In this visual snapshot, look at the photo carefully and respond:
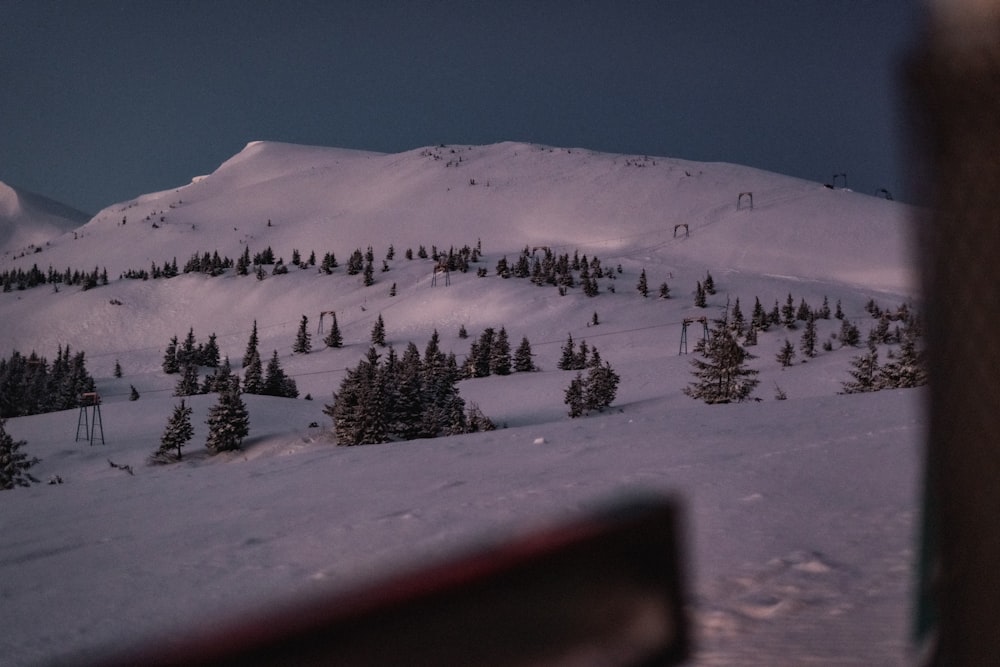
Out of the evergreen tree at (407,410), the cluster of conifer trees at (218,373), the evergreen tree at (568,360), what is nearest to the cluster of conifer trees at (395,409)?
the evergreen tree at (407,410)

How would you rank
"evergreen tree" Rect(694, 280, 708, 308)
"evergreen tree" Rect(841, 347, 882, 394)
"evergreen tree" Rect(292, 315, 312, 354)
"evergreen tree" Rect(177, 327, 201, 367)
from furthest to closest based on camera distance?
"evergreen tree" Rect(694, 280, 708, 308)
"evergreen tree" Rect(292, 315, 312, 354)
"evergreen tree" Rect(177, 327, 201, 367)
"evergreen tree" Rect(841, 347, 882, 394)

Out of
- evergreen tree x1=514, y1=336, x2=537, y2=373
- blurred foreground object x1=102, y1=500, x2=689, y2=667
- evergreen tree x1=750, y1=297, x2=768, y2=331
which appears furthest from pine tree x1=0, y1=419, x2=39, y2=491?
evergreen tree x1=750, y1=297, x2=768, y2=331

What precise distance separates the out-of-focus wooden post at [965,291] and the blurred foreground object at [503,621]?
77 cm

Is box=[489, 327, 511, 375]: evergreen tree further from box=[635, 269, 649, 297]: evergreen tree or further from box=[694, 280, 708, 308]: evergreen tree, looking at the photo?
box=[635, 269, 649, 297]: evergreen tree

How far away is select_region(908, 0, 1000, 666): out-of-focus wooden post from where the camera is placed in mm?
748

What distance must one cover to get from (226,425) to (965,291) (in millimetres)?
14695

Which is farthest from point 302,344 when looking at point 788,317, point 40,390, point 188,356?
point 788,317

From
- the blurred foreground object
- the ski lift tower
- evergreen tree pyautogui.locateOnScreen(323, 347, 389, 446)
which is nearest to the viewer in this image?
the blurred foreground object

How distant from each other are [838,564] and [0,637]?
276 centimetres

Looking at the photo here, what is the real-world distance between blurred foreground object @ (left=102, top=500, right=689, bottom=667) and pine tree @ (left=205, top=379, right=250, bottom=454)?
12910 mm

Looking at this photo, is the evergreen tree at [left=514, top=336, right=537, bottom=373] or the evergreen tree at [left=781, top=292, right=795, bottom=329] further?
the evergreen tree at [left=781, top=292, right=795, bottom=329]

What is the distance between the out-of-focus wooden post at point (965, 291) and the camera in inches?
29.5

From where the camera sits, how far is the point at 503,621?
1.53 metres

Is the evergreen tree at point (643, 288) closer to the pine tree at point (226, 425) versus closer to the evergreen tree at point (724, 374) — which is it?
the evergreen tree at point (724, 374)
